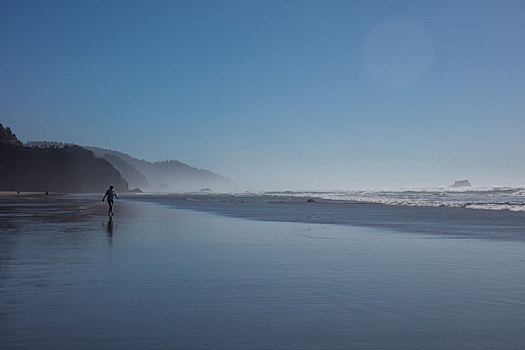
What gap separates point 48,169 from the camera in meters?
150

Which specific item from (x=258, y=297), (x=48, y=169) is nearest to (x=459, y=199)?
(x=258, y=297)

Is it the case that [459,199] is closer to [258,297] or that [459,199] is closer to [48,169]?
[258,297]

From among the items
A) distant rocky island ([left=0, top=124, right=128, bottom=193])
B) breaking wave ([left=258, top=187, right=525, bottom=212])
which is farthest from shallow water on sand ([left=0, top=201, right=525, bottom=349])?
distant rocky island ([left=0, top=124, right=128, bottom=193])

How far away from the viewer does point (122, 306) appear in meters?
6.61

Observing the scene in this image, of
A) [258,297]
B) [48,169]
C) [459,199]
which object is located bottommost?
[258,297]

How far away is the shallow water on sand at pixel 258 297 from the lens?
17.4 feet

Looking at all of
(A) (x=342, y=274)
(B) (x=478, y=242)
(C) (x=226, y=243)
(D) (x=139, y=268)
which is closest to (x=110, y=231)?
(C) (x=226, y=243)

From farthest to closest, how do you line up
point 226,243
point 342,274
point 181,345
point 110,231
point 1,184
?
point 1,184 → point 110,231 → point 226,243 → point 342,274 → point 181,345

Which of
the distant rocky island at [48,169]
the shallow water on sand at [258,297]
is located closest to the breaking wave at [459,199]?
the shallow water on sand at [258,297]

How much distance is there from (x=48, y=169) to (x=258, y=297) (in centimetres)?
16136

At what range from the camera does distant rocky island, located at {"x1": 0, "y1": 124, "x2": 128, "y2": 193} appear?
454 feet

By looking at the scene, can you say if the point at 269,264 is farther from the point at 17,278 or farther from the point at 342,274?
the point at 17,278

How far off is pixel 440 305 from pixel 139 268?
6465mm

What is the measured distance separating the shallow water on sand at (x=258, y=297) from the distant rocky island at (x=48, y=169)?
144m
